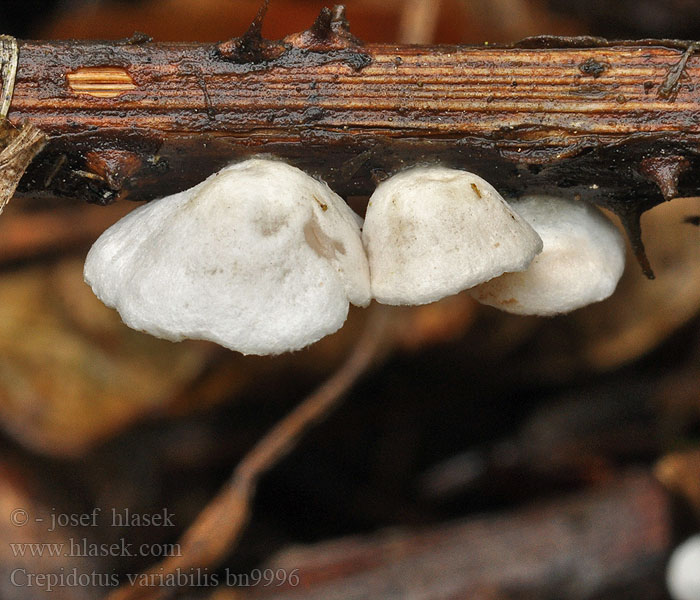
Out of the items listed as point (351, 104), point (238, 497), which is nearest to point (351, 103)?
point (351, 104)

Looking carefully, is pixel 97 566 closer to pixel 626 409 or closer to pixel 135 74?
pixel 135 74

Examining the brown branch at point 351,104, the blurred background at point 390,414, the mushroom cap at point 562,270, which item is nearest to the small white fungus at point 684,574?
the blurred background at point 390,414

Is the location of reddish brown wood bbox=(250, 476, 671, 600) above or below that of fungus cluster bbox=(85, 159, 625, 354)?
below

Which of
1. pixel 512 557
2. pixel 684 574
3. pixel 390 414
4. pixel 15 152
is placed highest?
pixel 15 152

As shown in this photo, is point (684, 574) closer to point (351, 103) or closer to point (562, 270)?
point (562, 270)

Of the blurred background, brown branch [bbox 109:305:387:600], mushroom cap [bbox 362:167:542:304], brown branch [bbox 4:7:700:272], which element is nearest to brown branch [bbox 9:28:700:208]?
brown branch [bbox 4:7:700:272]

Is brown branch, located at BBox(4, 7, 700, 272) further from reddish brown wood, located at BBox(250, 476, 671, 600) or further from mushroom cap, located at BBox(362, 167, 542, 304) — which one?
reddish brown wood, located at BBox(250, 476, 671, 600)
